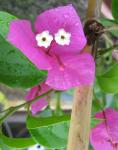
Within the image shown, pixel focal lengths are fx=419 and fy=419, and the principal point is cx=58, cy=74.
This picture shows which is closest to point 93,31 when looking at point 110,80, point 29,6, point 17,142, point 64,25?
point 64,25

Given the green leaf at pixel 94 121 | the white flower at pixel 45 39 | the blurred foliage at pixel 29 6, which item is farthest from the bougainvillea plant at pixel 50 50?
the blurred foliage at pixel 29 6

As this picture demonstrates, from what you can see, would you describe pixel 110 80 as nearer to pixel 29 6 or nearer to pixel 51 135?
pixel 51 135

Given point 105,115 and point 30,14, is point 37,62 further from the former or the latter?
point 30,14

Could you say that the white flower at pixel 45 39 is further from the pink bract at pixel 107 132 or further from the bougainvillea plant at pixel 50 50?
the pink bract at pixel 107 132

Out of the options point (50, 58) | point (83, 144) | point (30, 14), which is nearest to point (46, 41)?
point (50, 58)

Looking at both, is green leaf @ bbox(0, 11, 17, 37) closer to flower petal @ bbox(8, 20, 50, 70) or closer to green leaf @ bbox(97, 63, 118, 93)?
flower petal @ bbox(8, 20, 50, 70)

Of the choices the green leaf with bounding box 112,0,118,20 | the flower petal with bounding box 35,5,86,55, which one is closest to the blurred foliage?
the green leaf with bounding box 112,0,118,20
